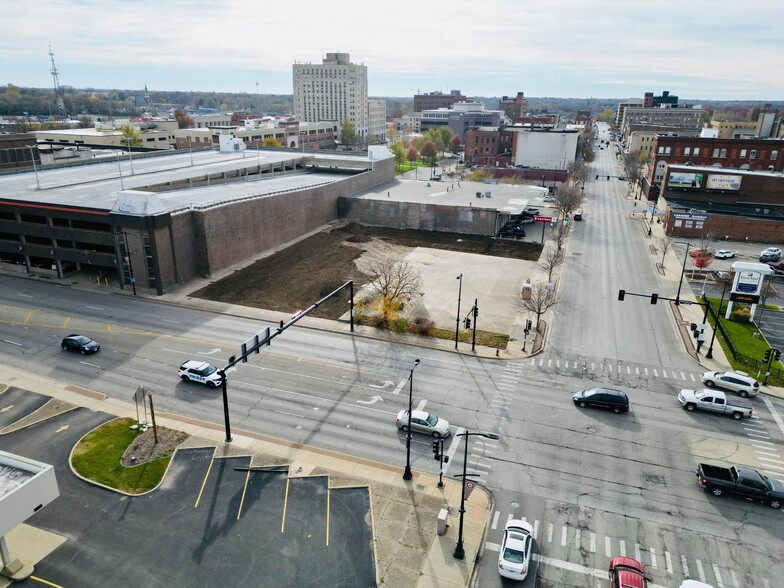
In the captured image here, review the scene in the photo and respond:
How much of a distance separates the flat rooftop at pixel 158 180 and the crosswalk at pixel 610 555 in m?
49.4

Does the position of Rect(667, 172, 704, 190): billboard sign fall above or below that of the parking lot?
above

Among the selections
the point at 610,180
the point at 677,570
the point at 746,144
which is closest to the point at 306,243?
the point at 677,570

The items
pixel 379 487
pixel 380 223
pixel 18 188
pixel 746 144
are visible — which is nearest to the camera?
pixel 379 487

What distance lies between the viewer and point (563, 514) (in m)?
26.8

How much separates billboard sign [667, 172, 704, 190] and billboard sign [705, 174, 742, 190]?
1.40 m

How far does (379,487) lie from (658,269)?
53.4m

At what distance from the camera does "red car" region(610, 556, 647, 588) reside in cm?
2188

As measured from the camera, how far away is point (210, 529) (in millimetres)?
25359

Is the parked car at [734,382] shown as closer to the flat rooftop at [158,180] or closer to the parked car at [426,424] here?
the parked car at [426,424]

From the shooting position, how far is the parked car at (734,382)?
37.8 meters

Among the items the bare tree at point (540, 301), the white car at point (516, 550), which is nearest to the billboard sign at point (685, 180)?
the bare tree at point (540, 301)

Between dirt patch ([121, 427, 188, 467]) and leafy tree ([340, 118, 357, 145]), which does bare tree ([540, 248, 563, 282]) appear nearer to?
dirt patch ([121, 427, 188, 467])

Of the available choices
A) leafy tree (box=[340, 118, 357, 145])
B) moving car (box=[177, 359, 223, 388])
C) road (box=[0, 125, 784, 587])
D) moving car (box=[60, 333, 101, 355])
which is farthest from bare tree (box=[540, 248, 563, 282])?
leafy tree (box=[340, 118, 357, 145])

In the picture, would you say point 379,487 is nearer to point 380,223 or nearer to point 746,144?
point 380,223
